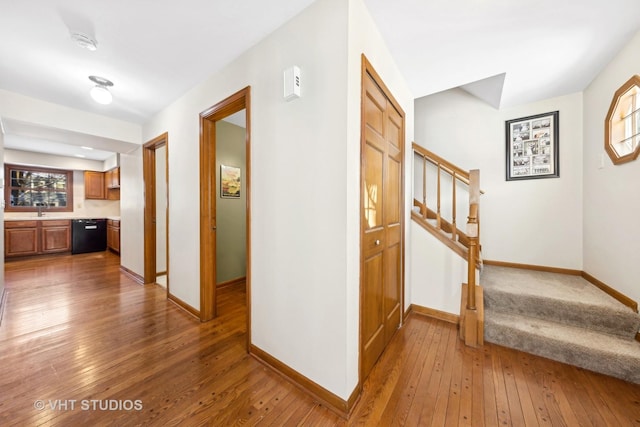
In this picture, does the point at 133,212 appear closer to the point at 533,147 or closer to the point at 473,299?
the point at 473,299

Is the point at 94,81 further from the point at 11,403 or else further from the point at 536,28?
the point at 536,28

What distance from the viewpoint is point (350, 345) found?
1373 millimetres

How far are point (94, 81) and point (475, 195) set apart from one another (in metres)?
3.91

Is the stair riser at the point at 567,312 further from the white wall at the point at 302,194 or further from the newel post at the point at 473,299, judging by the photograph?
the white wall at the point at 302,194

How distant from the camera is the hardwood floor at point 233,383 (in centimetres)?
131

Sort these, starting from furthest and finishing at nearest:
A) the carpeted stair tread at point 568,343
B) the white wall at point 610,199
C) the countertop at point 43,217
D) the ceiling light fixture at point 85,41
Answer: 1. the countertop at point 43,217
2. the white wall at point 610,199
3. the ceiling light fixture at point 85,41
4. the carpeted stair tread at point 568,343

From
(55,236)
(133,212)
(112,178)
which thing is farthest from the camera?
(112,178)

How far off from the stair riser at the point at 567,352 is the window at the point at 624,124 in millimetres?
1505

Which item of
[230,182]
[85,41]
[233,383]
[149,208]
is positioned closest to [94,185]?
[149,208]

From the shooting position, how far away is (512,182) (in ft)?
9.92

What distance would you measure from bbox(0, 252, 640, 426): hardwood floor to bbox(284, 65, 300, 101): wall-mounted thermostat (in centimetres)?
189

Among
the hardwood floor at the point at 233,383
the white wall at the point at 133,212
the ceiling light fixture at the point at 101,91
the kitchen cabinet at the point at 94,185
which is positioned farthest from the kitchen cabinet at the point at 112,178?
the hardwood floor at the point at 233,383

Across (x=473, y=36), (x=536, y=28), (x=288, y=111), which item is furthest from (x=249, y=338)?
(x=536, y=28)

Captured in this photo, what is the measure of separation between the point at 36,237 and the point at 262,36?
6742 mm
